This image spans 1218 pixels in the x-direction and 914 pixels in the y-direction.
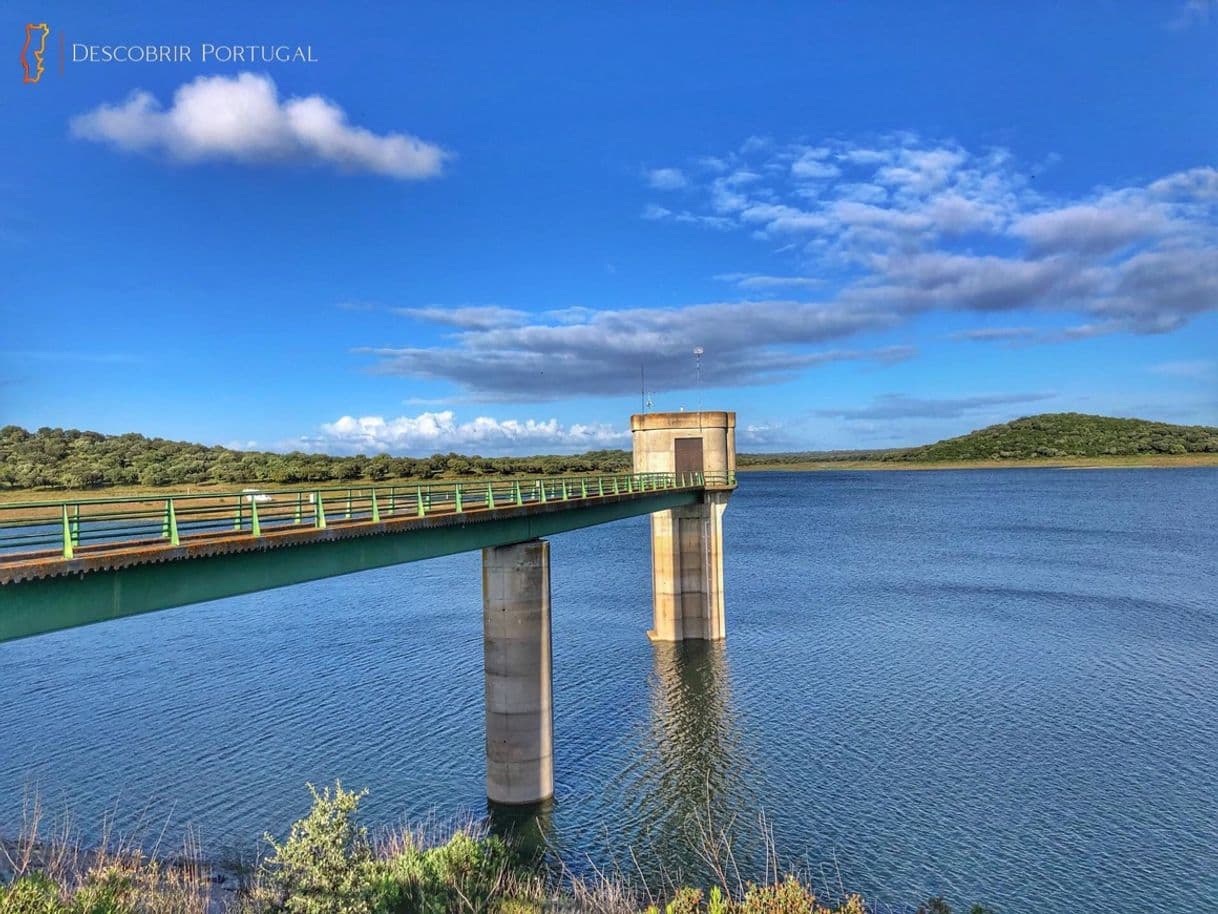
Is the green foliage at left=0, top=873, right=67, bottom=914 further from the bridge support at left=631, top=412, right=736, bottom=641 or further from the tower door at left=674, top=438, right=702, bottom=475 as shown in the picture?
the tower door at left=674, top=438, right=702, bottom=475

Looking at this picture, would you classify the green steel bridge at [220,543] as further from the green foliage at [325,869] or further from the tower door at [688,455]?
the tower door at [688,455]

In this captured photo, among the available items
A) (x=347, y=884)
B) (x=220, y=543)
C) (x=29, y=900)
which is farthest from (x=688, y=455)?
(x=29, y=900)

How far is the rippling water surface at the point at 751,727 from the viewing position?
21750 mm

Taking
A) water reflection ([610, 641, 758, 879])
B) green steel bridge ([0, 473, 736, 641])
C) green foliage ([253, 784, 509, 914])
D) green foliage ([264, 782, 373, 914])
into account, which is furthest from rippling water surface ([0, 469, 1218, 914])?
green foliage ([264, 782, 373, 914])

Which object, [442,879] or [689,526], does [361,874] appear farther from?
[689,526]

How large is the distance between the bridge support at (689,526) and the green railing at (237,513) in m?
15.1

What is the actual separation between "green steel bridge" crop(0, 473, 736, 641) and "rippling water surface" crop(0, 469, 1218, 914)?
326 inches

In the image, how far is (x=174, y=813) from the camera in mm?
22844

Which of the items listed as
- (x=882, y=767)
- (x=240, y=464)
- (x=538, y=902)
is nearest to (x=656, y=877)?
(x=538, y=902)

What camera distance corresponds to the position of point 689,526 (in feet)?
151

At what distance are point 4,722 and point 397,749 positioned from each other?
51.8ft

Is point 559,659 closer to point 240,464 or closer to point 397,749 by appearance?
point 397,749

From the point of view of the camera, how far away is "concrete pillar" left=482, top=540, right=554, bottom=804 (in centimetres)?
2392

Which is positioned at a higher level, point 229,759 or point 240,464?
point 240,464
